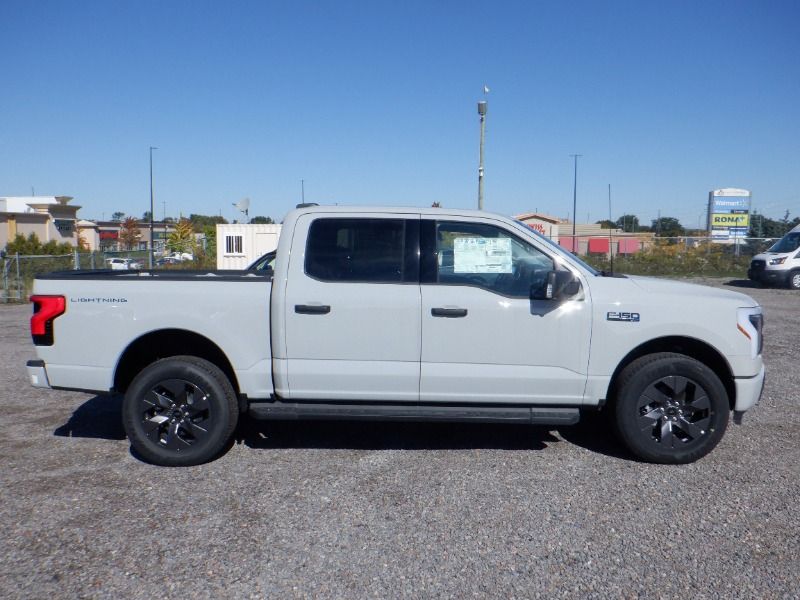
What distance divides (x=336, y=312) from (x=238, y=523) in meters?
1.56

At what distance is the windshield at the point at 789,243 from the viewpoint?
22.6 m

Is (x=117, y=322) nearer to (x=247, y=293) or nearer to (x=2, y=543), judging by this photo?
(x=247, y=293)

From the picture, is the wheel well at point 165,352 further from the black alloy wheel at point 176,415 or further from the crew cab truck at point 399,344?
the black alloy wheel at point 176,415

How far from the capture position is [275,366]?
15.8 ft

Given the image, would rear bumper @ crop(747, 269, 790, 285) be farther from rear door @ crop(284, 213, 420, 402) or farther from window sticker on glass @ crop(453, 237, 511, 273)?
rear door @ crop(284, 213, 420, 402)

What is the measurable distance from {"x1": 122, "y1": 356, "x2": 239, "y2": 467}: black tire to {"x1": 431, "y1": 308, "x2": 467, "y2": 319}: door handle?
160cm

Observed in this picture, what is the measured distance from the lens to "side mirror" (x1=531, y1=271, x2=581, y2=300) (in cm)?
457

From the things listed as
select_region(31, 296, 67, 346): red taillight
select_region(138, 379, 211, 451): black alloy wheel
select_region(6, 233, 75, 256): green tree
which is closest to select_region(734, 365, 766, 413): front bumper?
select_region(138, 379, 211, 451): black alloy wheel

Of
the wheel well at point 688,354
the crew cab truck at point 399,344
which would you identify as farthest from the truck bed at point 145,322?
the wheel well at point 688,354

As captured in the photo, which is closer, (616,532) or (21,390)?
(616,532)

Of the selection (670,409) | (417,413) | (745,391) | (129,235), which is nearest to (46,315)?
(417,413)

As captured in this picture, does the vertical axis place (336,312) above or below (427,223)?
below

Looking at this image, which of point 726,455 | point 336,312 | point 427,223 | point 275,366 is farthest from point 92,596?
point 726,455

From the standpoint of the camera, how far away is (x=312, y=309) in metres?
4.72
